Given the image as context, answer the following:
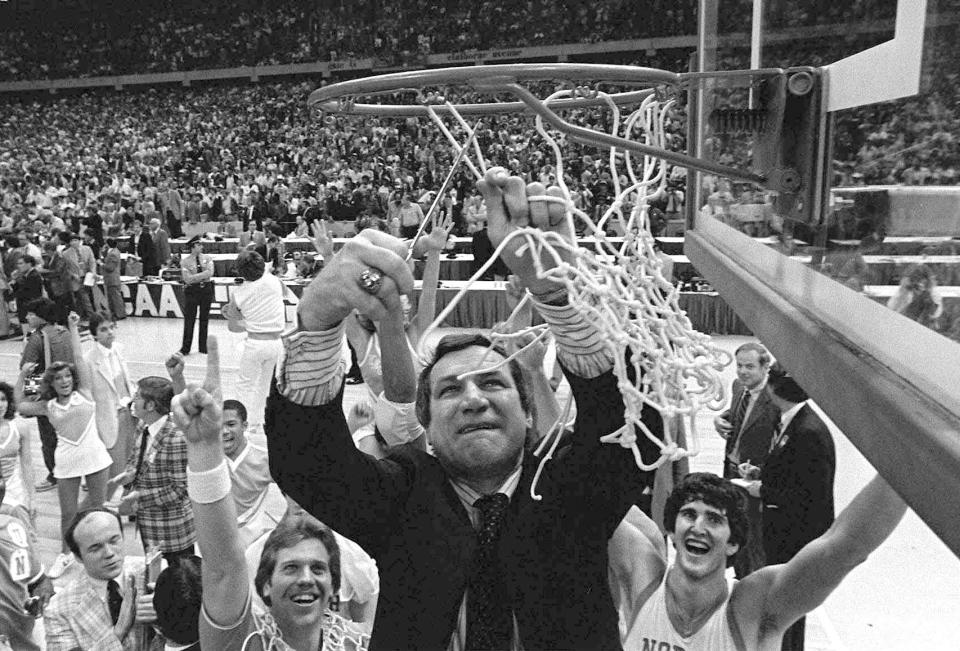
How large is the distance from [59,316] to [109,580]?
3.95m

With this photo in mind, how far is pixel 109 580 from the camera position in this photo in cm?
323

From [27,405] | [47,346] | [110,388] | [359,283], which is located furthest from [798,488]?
[47,346]

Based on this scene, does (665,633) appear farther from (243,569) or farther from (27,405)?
(27,405)

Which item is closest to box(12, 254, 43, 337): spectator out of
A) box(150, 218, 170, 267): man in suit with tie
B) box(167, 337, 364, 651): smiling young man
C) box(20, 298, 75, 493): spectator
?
box(150, 218, 170, 267): man in suit with tie

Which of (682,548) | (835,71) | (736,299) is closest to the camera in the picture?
(835,71)

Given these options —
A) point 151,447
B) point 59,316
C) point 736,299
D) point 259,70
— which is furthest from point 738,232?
point 259,70

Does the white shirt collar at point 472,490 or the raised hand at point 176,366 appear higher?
the white shirt collar at point 472,490

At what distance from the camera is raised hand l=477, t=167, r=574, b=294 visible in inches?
55.1

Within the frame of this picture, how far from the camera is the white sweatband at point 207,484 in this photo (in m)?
2.09

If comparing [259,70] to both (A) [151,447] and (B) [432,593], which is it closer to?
(A) [151,447]

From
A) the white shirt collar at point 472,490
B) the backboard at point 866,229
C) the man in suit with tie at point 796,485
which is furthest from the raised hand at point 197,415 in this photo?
the man in suit with tie at point 796,485

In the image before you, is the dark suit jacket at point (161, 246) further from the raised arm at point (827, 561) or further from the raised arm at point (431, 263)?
the raised arm at point (827, 561)

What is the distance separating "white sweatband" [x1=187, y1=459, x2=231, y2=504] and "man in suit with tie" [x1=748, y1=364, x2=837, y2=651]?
2107 mm

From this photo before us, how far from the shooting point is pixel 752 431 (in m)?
4.02
